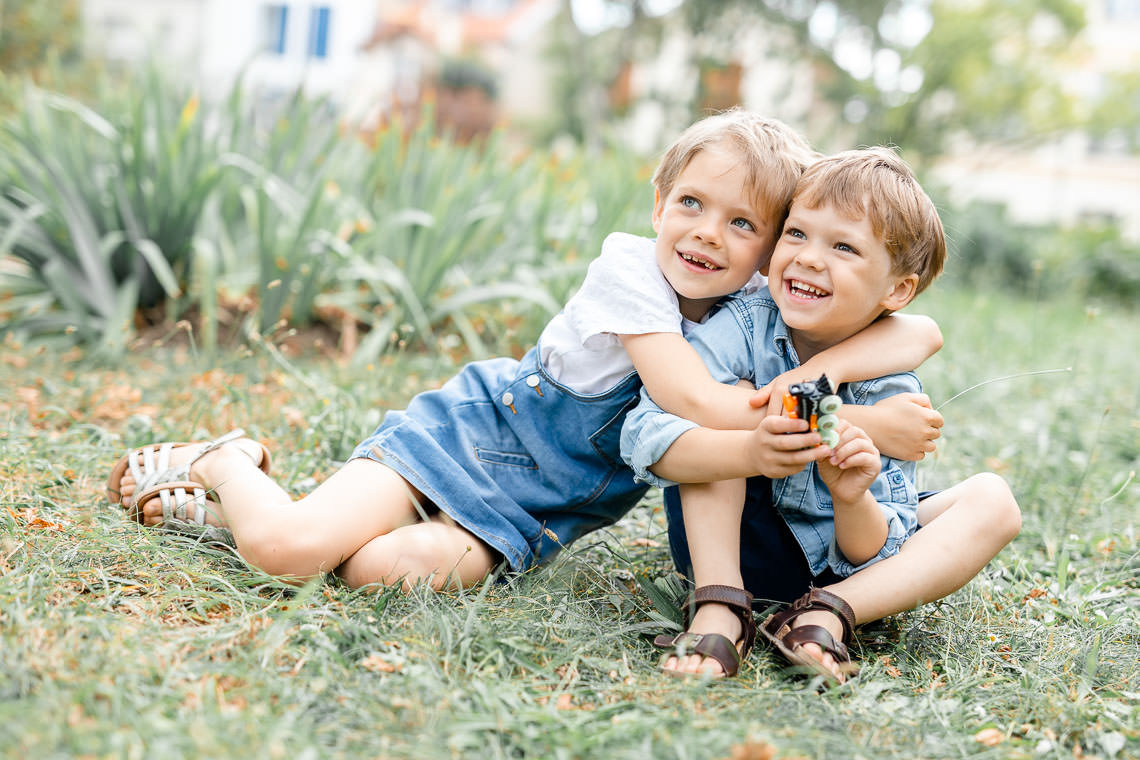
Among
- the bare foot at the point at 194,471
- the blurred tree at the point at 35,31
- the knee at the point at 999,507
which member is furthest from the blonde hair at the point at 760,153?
the blurred tree at the point at 35,31

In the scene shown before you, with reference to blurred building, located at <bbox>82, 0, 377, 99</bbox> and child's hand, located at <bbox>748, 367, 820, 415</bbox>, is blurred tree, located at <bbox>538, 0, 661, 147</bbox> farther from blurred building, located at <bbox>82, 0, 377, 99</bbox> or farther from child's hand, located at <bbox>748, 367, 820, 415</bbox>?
child's hand, located at <bbox>748, 367, 820, 415</bbox>

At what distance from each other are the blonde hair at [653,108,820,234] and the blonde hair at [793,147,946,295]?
1.9 inches

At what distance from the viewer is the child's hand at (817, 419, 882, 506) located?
5.21ft

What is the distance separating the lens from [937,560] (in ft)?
5.79

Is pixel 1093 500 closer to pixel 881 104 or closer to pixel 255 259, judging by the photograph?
pixel 255 259

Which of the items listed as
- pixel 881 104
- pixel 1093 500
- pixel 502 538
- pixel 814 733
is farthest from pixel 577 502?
pixel 881 104

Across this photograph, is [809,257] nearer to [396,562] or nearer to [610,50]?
[396,562]

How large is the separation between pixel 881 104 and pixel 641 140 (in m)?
4.41

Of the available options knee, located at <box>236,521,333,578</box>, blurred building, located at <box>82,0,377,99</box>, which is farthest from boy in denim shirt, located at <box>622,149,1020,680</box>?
blurred building, located at <box>82,0,377,99</box>

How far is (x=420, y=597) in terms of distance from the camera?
1.74 metres

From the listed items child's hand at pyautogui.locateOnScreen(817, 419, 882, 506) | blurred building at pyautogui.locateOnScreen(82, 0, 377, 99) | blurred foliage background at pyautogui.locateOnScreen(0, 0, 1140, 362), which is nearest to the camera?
child's hand at pyautogui.locateOnScreen(817, 419, 882, 506)

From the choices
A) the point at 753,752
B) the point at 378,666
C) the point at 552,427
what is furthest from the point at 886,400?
the point at 378,666

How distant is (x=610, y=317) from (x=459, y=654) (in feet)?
2.28

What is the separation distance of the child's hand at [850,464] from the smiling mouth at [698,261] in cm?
44
